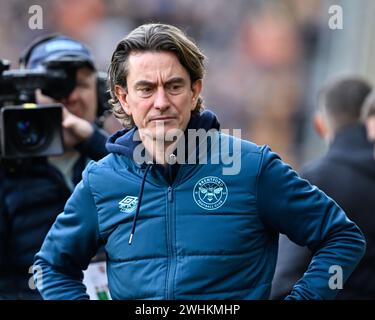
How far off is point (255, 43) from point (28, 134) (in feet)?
12.6

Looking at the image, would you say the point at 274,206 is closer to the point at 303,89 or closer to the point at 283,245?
the point at 283,245

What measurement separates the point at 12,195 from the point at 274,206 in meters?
1.23

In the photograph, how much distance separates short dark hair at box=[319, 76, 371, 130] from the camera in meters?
3.57

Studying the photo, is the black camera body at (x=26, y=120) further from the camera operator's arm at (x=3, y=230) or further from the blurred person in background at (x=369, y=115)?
the blurred person in background at (x=369, y=115)

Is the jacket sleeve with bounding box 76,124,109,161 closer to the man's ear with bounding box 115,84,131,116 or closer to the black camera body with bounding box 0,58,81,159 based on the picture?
the black camera body with bounding box 0,58,81,159

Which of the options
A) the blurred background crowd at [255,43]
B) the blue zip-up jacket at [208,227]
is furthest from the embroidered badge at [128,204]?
the blurred background crowd at [255,43]

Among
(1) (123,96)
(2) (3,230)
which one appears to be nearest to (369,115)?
(2) (3,230)

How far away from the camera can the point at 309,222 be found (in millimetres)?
2107

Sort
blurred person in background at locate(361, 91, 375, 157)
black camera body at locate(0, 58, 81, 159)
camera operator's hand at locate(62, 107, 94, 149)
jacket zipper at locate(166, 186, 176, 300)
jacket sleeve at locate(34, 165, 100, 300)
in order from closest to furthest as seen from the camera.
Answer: jacket zipper at locate(166, 186, 176, 300) < jacket sleeve at locate(34, 165, 100, 300) < black camera body at locate(0, 58, 81, 159) < camera operator's hand at locate(62, 107, 94, 149) < blurred person in background at locate(361, 91, 375, 157)

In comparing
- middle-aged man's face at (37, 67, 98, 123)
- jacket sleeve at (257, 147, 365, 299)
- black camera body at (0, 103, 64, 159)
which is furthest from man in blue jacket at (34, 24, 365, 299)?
middle-aged man's face at (37, 67, 98, 123)

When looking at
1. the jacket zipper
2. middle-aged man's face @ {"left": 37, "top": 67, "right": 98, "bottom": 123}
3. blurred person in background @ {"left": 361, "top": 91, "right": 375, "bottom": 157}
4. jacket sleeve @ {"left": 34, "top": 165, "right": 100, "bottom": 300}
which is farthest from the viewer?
blurred person in background @ {"left": 361, "top": 91, "right": 375, "bottom": 157}

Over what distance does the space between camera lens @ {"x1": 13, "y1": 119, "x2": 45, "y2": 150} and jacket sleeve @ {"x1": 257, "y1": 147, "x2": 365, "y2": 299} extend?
1.09 m

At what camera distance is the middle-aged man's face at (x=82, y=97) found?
10.6 feet

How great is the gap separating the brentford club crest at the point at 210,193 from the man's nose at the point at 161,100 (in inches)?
7.5
